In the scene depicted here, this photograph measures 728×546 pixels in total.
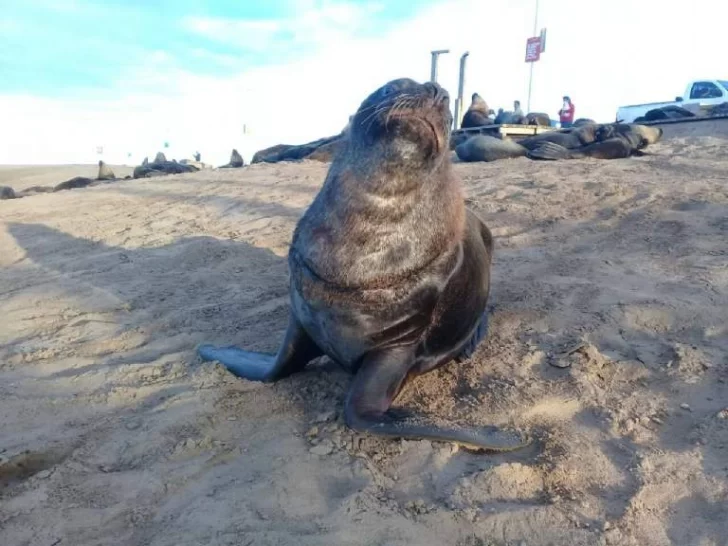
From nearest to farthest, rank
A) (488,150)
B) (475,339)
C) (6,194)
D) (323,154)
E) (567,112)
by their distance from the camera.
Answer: (475,339), (488,150), (323,154), (6,194), (567,112)

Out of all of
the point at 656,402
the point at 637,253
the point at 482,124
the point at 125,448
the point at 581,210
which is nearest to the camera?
the point at 125,448

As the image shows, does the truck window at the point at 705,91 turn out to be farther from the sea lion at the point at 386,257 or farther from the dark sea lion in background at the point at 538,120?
the sea lion at the point at 386,257

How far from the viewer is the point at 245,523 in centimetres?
202

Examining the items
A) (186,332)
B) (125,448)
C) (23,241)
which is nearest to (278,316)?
(186,332)

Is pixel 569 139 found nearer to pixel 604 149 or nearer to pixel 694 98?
pixel 604 149

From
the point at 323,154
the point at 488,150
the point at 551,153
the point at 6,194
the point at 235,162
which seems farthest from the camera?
the point at 235,162

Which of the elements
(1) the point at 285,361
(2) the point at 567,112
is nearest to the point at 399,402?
(1) the point at 285,361

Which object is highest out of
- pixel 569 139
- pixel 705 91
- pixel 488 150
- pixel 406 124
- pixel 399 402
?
pixel 705 91

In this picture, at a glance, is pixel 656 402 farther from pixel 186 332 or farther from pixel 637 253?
pixel 186 332

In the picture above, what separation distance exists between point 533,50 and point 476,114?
9765 millimetres

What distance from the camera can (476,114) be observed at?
1430cm

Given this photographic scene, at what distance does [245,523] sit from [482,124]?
498 inches

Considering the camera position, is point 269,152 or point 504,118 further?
point 269,152

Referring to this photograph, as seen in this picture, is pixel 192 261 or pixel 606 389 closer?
pixel 606 389
